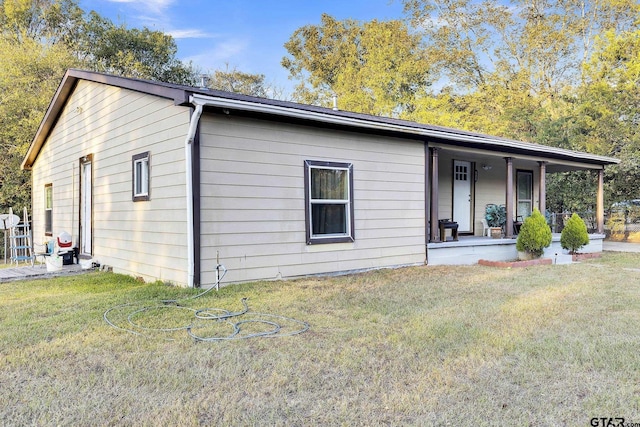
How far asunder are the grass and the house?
96cm

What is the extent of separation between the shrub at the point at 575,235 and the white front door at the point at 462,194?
7.55ft

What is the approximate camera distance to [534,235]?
831cm

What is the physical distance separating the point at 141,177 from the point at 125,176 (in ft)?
1.73

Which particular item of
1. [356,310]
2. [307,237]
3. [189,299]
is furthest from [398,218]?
[189,299]

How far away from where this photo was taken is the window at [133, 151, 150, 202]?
652 centimetres

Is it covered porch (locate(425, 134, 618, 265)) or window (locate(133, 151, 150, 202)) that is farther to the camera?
covered porch (locate(425, 134, 618, 265))

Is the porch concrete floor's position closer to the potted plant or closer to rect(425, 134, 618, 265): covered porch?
rect(425, 134, 618, 265): covered porch

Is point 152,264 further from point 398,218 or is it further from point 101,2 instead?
point 101,2

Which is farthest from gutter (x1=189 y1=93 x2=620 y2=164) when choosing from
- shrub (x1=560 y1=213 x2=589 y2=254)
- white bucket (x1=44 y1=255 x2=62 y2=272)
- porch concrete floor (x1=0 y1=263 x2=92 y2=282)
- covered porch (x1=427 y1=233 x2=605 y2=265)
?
white bucket (x1=44 y1=255 x2=62 y2=272)

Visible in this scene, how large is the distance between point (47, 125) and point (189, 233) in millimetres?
7221

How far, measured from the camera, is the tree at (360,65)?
2062 cm

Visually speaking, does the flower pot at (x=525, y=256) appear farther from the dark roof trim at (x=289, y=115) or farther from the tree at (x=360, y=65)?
the tree at (x=360, y=65)

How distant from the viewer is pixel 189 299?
4.97 metres

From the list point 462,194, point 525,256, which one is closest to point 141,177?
point 525,256
